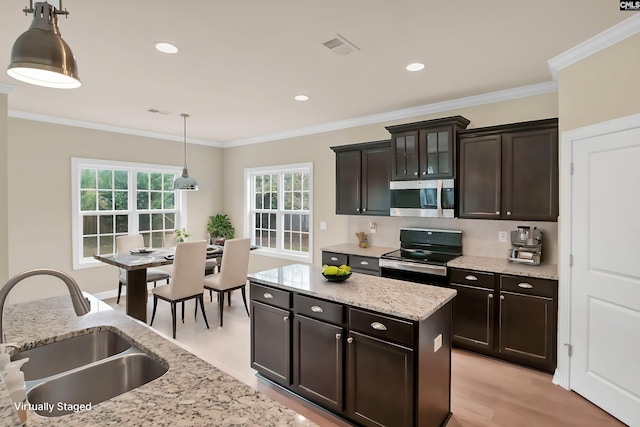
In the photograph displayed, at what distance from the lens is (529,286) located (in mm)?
3062

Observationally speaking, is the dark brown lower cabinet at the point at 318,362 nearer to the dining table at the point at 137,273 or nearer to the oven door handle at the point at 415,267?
the oven door handle at the point at 415,267

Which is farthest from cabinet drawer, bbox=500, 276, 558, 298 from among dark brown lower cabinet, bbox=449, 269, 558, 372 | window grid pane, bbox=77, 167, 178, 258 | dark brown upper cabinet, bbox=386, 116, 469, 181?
window grid pane, bbox=77, 167, 178, 258

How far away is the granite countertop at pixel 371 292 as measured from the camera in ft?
6.65

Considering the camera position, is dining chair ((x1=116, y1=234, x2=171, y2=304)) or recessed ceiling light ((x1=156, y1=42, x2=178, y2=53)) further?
dining chair ((x1=116, y1=234, x2=171, y2=304))

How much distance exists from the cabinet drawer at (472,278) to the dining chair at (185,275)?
9.27 ft

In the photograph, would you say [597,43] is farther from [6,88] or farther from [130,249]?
[130,249]

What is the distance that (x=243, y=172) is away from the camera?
6672 millimetres

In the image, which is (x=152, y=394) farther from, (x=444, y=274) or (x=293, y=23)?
(x=444, y=274)

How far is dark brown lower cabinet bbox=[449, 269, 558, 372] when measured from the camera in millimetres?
2990

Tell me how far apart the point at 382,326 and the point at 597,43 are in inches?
103

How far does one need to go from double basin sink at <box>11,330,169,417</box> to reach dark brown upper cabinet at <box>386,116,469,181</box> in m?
3.31

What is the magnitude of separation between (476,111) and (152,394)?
13.4 feet

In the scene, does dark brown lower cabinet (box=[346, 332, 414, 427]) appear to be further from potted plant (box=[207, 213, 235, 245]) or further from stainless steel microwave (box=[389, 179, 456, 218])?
potted plant (box=[207, 213, 235, 245])

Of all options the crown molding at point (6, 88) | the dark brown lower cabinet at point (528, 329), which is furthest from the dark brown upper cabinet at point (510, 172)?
the crown molding at point (6, 88)
